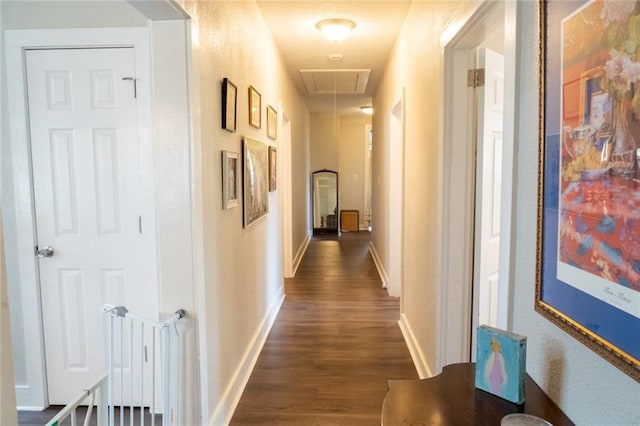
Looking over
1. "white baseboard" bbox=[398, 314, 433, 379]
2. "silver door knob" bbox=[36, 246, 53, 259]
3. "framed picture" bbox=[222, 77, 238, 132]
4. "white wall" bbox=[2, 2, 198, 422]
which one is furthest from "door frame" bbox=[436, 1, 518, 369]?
"silver door knob" bbox=[36, 246, 53, 259]

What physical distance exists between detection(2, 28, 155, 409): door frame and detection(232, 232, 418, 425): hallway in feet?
3.87

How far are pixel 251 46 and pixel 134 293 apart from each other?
70.0 inches

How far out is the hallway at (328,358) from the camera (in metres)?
2.35

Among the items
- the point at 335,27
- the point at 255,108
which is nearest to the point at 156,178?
the point at 255,108

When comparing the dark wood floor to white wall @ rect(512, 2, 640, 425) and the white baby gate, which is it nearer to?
the white baby gate

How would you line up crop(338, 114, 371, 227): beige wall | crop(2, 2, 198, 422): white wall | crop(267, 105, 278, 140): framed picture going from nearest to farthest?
crop(2, 2, 198, 422): white wall
crop(267, 105, 278, 140): framed picture
crop(338, 114, 371, 227): beige wall

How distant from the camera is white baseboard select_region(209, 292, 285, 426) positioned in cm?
214

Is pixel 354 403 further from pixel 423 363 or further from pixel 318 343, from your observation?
pixel 318 343

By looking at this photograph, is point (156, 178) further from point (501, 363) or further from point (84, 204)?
point (501, 363)

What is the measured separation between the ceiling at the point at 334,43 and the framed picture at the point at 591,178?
2.26 metres

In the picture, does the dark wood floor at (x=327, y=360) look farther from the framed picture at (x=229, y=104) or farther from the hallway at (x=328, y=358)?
the framed picture at (x=229, y=104)

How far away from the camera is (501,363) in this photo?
3.50 ft

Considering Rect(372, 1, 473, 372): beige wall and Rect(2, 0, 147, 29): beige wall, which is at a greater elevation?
Rect(2, 0, 147, 29): beige wall

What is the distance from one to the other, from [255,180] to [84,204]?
3.59 feet
